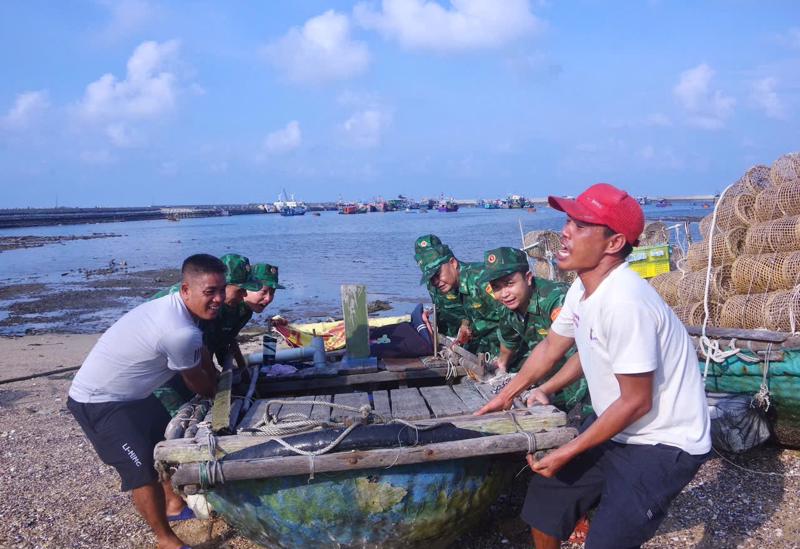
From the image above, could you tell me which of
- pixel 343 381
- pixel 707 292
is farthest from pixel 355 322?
pixel 707 292

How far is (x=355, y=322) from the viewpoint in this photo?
235 inches

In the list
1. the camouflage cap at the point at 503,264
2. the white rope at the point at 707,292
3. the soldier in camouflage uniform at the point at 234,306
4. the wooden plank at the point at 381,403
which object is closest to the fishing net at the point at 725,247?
the white rope at the point at 707,292

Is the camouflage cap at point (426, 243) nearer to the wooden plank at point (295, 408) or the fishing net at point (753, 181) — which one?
the wooden plank at point (295, 408)

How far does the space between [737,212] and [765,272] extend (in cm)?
91

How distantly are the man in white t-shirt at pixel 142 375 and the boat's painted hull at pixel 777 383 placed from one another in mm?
4252

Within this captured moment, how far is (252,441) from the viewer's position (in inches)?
130

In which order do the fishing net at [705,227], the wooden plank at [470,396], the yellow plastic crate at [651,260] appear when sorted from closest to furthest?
the wooden plank at [470,396]
the fishing net at [705,227]
the yellow plastic crate at [651,260]

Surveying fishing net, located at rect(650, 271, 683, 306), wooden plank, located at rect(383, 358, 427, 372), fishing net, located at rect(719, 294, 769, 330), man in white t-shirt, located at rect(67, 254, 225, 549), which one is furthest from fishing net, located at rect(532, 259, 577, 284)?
man in white t-shirt, located at rect(67, 254, 225, 549)

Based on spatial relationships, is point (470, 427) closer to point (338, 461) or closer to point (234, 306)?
point (338, 461)

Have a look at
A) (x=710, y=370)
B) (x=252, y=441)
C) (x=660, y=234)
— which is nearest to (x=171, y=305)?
(x=252, y=441)

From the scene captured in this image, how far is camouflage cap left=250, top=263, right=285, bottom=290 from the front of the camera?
530 centimetres

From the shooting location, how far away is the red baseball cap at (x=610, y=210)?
103 inches

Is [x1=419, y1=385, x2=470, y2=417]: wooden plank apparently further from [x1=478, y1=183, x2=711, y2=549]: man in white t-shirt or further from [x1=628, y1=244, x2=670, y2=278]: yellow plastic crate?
[x1=628, y1=244, x2=670, y2=278]: yellow plastic crate

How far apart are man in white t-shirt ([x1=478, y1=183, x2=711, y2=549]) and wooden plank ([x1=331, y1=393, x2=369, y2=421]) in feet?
4.00
